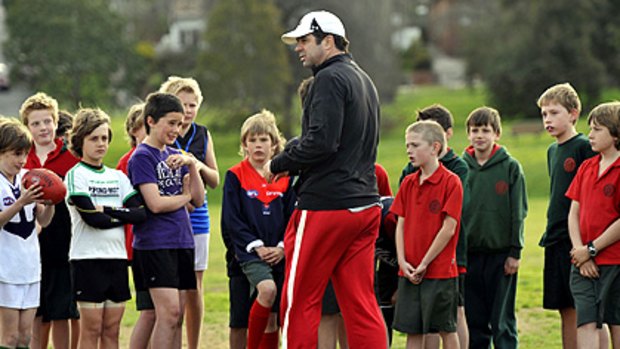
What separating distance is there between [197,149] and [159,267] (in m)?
1.47

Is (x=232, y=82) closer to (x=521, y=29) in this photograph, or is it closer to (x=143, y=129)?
(x=521, y=29)

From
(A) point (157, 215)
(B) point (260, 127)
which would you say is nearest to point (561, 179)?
(B) point (260, 127)

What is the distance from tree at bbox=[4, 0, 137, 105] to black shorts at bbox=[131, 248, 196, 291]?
40360mm

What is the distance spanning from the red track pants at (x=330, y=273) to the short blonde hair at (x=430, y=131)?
0.94 metres

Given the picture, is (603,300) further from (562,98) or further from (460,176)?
(562,98)

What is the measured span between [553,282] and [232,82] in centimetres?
3760

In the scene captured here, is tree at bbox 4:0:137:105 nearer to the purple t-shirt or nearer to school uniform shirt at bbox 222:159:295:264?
school uniform shirt at bbox 222:159:295:264

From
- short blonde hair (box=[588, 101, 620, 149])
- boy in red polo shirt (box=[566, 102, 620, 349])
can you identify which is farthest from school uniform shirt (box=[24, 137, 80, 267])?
short blonde hair (box=[588, 101, 620, 149])

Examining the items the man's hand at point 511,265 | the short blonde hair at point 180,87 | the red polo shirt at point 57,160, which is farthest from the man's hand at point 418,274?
the red polo shirt at point 57,160

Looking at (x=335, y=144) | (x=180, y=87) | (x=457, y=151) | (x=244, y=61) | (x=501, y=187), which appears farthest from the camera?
(x=244, y=61)

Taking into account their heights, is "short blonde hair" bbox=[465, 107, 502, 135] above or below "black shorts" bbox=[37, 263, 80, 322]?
above

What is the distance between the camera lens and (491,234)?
27.8 feet

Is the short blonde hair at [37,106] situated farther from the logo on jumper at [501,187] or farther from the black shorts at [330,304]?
the logo on jumper at [501,187]

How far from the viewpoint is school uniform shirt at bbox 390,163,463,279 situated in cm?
759
